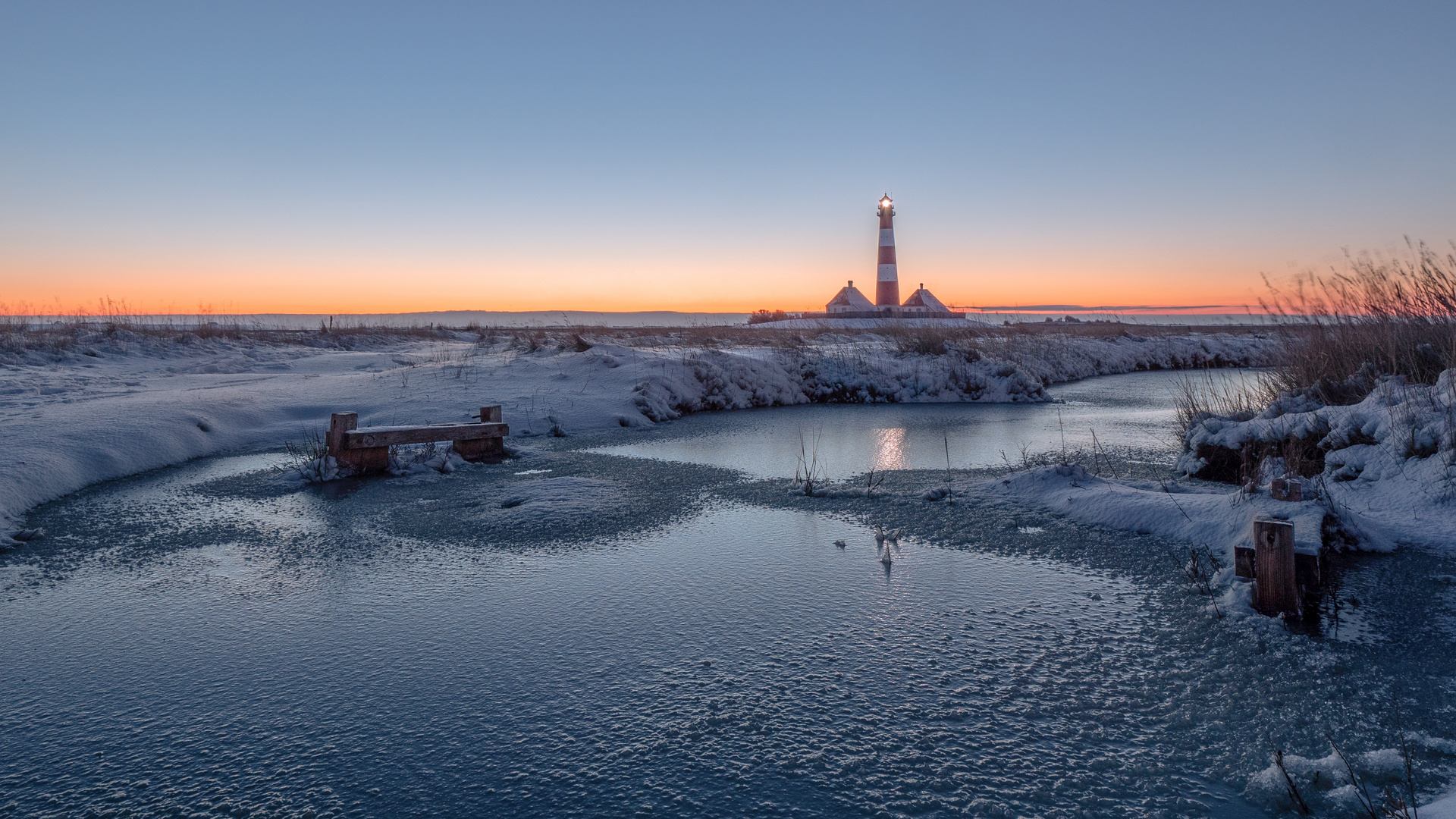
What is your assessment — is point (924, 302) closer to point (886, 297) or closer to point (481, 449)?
point (886, 297)

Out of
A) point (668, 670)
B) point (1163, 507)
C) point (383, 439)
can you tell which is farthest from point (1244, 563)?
point (383, 439)

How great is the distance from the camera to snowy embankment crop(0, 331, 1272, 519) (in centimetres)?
901

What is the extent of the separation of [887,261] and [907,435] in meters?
41.0

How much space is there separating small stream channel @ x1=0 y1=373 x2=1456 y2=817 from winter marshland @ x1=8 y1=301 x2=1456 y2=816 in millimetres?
20

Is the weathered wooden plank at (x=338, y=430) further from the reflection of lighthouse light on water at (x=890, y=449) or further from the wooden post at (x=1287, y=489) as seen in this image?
the wooden post at (x=1287, y=489)

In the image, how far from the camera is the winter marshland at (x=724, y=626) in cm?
286

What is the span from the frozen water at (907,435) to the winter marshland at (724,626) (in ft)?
0.71

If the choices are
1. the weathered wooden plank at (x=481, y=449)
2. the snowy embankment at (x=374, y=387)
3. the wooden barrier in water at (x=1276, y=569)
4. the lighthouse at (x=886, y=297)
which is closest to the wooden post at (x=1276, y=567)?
the wooden barrier in water at (x=1276, y=569)

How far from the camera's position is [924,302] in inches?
2172

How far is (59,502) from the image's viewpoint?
718 centimetres

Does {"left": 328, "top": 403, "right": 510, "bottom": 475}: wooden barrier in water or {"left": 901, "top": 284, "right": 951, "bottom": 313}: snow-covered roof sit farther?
{"left": 901, "top": 284, "right": 951, "bottom": 313}: snow-covered roof

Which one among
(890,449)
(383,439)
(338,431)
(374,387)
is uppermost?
(374,387)

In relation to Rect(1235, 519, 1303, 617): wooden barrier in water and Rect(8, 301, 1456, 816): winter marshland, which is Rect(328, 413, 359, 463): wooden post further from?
Rect(1235, 519, 1303, 617): wooden barrier in water

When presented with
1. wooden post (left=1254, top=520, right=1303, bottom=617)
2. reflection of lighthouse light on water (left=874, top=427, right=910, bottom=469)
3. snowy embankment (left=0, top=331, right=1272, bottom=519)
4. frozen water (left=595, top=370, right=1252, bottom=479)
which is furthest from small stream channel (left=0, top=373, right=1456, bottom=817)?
frozen water (left=595, top=370, right=1252, bottom=479)
